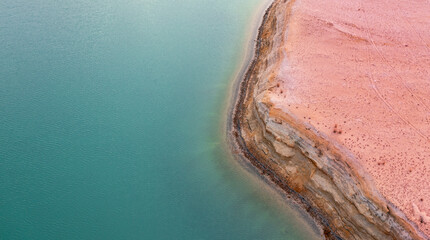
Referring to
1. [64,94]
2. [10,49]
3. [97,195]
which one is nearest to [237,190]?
[97,195]

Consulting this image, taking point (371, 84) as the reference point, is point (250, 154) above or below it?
above

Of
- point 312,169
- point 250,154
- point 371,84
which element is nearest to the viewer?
point 312,169

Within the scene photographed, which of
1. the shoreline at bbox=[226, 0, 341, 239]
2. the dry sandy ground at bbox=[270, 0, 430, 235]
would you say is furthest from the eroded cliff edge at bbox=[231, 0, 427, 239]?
the dry sandy ground at bbox=[270, 0, 430, 235]

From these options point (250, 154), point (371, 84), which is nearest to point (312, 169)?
point (250, 154)

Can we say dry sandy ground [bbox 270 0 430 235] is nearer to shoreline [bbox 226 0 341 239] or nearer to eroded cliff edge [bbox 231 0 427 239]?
eroded cliff edge [bbox 231 0 427 239]

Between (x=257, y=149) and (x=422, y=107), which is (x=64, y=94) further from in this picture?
(x=422, y=107)

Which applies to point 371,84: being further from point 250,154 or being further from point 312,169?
point 250,154

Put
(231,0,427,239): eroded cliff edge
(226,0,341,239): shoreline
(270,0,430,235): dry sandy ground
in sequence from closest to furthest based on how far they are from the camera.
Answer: (231,0,427,239): eroded cliff edge → (270,0,430,235): dry sandy ground → (226,0,341,239): shoreline
